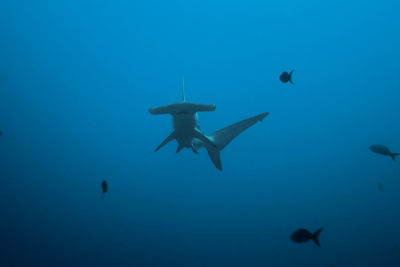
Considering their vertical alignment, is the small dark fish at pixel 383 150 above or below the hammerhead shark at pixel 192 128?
below

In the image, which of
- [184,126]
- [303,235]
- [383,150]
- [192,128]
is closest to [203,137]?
[192,128]

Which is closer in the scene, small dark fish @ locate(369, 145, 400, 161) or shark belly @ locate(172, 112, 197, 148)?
shark belly @ locate(172, 112, 197, 148)

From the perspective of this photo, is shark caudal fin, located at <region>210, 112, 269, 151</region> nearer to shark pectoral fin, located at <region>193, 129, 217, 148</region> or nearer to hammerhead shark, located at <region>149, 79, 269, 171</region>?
hammerhead shark, located at <region>149, 79, 269, 171</region>

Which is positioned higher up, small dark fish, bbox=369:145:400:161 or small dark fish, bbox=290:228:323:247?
small dark fish, bbox=369:145:400:161

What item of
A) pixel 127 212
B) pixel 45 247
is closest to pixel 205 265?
pixel 127 212

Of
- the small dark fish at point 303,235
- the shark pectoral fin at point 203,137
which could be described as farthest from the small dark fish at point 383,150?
the shark pectoral fin at point 203,137

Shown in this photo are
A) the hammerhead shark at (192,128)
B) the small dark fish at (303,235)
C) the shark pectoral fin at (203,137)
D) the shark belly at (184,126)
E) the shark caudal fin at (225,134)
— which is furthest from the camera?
the shark caudal fin at (225,134)

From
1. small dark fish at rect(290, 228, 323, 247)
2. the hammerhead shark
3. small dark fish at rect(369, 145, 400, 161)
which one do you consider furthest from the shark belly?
small dark fish at rect(369, 145, 400, 161)

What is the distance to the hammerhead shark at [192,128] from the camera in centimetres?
484

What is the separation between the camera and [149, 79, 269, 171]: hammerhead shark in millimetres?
4838

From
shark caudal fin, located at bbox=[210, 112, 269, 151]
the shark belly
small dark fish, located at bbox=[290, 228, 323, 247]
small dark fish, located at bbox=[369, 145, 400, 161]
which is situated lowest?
small dark fish, located at bbox=[290, 228, 323, 247]

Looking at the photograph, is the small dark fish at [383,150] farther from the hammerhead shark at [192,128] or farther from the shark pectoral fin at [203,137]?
the shark pectoral fin at [203,137]

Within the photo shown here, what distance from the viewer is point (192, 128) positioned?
18.2 ft

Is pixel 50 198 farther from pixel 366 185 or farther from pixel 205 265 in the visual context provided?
pixel 366 185
